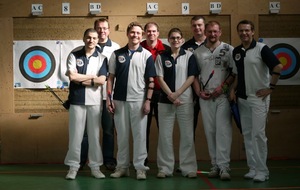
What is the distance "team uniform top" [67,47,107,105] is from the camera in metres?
5.36

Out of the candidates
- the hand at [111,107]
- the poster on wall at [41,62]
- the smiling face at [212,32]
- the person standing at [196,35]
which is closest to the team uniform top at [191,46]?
the person standing at [196,35]

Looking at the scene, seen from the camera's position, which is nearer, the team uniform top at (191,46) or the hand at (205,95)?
the hand at (205,95)

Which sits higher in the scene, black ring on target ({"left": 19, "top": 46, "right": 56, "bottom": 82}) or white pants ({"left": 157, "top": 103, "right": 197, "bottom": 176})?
black ring on target ({"left": 19, "top": 46, "right": 56, "bottom": 82})

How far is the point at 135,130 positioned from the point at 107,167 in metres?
0.94

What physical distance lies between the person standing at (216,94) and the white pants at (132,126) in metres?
0.69

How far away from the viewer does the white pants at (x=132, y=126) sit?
532 cm

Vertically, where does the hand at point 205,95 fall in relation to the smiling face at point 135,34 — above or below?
below

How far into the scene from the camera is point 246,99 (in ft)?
16.9

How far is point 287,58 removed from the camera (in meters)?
7.13

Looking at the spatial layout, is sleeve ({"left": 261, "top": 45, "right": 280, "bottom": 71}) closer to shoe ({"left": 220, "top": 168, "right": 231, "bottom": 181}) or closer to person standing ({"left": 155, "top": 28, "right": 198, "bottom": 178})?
person standing ({"left": 155, "top": 28, "right": 198, "bottom": 178})


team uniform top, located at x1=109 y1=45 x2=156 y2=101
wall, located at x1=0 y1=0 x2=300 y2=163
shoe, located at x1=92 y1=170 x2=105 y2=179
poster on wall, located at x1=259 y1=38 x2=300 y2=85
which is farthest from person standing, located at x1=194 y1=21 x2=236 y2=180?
poster on wall, located at x1=259 y1=38 x2=300 y2=85

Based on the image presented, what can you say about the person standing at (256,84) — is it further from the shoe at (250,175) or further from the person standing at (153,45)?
the person standing at (153,45)

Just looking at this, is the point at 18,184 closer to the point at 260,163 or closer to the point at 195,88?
the point at 195,88

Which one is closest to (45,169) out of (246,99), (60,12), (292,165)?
(60,12)
